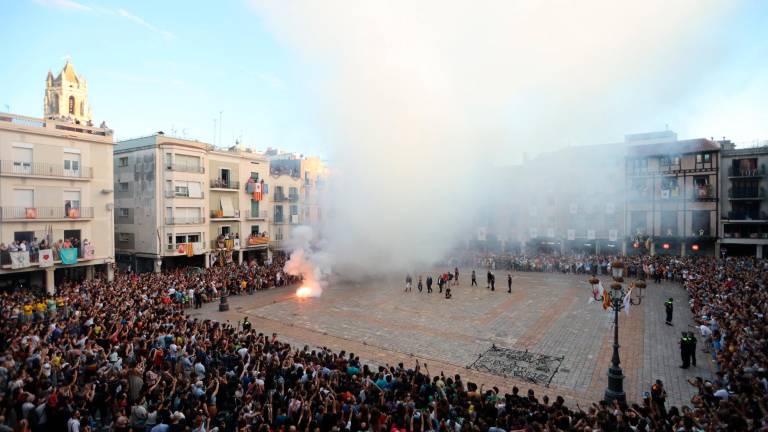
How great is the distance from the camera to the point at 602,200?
3994 cm

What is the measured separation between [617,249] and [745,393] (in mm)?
35960

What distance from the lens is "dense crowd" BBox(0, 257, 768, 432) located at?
7.98 m

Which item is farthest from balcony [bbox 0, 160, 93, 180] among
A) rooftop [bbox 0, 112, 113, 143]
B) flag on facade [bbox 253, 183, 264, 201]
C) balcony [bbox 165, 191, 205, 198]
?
flag on facade [bbox 253, 183, 264, 201]

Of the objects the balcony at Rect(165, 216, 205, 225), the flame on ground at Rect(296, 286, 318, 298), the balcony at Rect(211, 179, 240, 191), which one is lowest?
the flame on ground at Rect(296, 286, 318, 298)

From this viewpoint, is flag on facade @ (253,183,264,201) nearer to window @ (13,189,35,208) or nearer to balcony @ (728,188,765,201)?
window @ (13,189,35,208)

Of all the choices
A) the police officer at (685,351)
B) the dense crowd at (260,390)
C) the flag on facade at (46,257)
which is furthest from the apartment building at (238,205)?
the police officer at (685,351)

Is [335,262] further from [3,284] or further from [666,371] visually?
[666,371]

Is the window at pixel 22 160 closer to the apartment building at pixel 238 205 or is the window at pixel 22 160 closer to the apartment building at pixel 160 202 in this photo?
the apartment building at pixel 160 202

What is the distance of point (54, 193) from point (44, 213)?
134 cm

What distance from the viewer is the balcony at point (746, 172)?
3703 centimetres

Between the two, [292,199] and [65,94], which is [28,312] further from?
[65,94]

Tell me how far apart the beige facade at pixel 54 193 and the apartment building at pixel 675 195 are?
1675 inches

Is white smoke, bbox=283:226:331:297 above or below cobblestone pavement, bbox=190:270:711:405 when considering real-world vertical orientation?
above

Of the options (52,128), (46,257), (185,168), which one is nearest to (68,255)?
(46,257)
